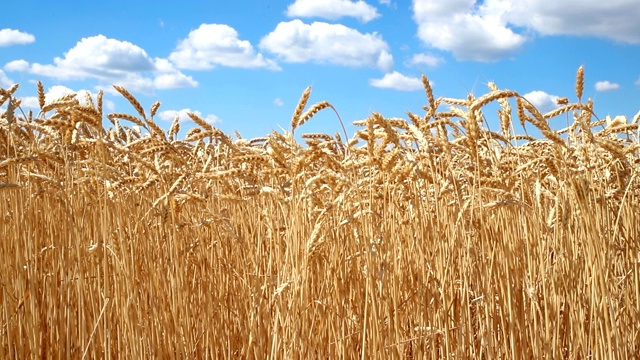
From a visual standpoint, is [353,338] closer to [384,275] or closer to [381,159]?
[384,275]

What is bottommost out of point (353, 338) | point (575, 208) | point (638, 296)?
point (353, 338)

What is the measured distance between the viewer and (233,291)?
241 cm

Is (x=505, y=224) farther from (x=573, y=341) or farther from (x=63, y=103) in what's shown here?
(x=63, y=103)

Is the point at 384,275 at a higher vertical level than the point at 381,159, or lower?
lower

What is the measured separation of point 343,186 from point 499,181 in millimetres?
615

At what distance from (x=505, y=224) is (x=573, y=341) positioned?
1.44 feet

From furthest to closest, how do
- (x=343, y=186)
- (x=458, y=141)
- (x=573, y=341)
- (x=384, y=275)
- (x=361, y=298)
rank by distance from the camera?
(x=458, y=141)
(x=343, y=186)
(x=361, y=298)
(x=573, y=341)
(x=384, y=275)

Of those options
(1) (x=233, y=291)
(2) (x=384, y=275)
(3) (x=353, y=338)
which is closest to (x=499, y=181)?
(2) (x=384, y=275)

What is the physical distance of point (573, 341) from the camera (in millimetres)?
1985

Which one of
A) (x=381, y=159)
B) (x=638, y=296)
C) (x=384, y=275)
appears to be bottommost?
(x=638, y=296)

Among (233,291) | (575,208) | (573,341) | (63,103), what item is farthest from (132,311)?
(575,208)

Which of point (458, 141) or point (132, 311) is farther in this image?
point (458, 141)

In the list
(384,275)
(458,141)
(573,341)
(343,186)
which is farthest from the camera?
(458,141)

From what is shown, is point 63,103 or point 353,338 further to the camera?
point 63,103
